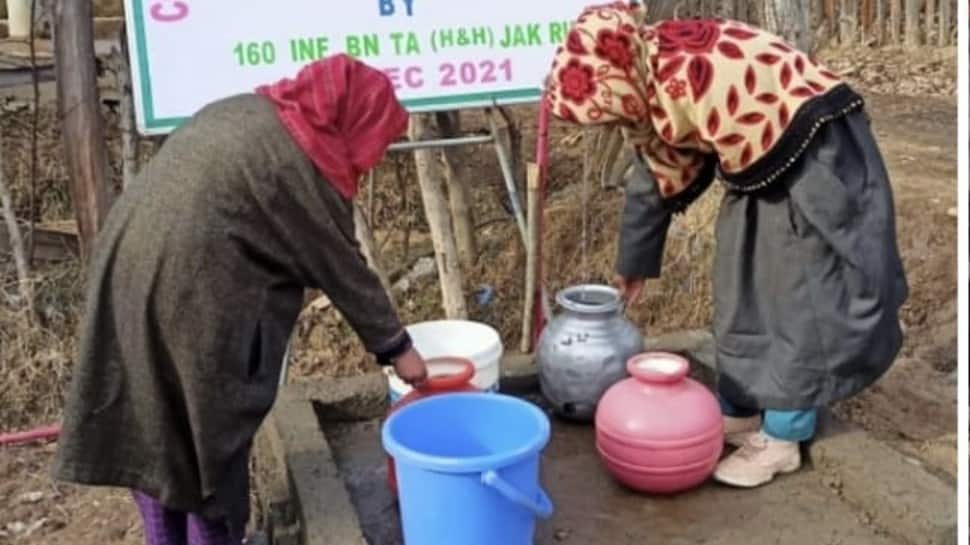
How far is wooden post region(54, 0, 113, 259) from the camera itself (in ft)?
13.9

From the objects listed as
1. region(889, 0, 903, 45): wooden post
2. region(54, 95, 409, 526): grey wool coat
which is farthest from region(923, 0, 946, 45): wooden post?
region(54, 95, 409, 526): grey wool coat

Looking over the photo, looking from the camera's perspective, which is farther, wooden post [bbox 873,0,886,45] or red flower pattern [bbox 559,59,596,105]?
wooden post [bbox 873,0,886,45]

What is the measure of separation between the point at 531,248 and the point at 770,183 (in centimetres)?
128

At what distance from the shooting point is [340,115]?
2.71 metres

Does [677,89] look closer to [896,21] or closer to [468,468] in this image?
[468,468]

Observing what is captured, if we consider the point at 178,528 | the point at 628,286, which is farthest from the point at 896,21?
the point at 178,528

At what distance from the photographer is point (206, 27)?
367cm

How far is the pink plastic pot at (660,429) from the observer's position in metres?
3.04

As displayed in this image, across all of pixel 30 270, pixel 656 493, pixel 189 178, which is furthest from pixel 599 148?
pixel 189 178

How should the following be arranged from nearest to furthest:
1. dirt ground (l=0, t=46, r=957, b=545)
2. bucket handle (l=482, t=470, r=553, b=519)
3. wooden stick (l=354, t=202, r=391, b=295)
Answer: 1. bucket handle (l=482, t=470, r=553, b=519)
2. dirt ground (l=0, t=46, r=957, b=545)
3. wooden stick (l=354, t=202, r=391, b=295)

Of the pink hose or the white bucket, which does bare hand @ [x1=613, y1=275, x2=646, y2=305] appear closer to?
the white bucket

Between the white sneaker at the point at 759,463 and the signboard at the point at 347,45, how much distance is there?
136cm

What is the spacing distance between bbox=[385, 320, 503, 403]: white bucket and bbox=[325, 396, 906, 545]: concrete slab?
0.28 m

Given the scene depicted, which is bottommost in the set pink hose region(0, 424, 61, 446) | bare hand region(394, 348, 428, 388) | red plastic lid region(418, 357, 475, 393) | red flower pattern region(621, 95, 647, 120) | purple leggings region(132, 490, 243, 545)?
pink hose region(0, 424, 61, 446)
